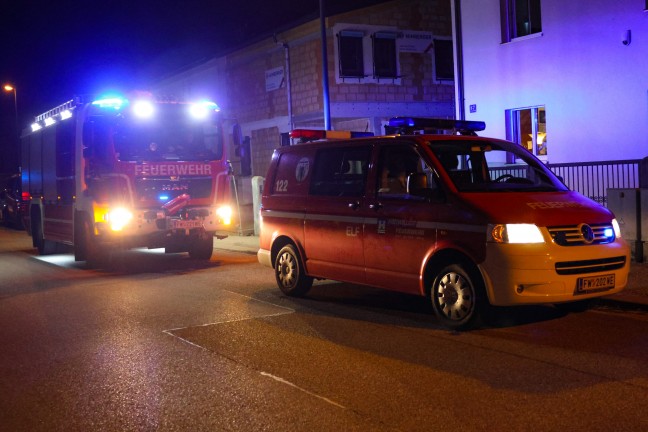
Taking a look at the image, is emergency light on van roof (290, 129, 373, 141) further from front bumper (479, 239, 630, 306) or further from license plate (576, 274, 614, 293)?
license plate (576, 274, 614, 293)

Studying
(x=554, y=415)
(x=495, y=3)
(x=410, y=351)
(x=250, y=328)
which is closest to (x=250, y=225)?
(x=495, y=3)

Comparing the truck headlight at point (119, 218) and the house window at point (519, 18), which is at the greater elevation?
the house window at point (519, 18)

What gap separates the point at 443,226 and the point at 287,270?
10.1 feet

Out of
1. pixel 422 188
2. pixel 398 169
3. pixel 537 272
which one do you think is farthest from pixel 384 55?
pixel 537 272

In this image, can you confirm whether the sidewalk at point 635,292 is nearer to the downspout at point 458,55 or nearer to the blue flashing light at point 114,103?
the downspout at point 458,55

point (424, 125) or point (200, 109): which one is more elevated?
point (200, 109)

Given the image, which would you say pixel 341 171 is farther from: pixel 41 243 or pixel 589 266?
pixel 41 243

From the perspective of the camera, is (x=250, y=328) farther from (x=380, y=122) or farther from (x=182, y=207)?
(x=380, y=122)

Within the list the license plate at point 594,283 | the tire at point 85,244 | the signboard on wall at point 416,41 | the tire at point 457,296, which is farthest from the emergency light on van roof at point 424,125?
the signboard on wall at point 416,41

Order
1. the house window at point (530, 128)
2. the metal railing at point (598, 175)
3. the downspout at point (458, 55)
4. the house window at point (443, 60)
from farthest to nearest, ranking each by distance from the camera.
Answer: the house window at point (443, 60) → the downspout at point (458, 55) → the house window at point (530, 128) → the metal railing at point (598, 175)

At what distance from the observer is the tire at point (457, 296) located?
24.5 feet

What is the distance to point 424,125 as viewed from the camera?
919 cm

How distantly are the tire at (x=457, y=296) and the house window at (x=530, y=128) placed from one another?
35.4ft

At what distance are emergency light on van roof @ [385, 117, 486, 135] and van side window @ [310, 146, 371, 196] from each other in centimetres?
57
